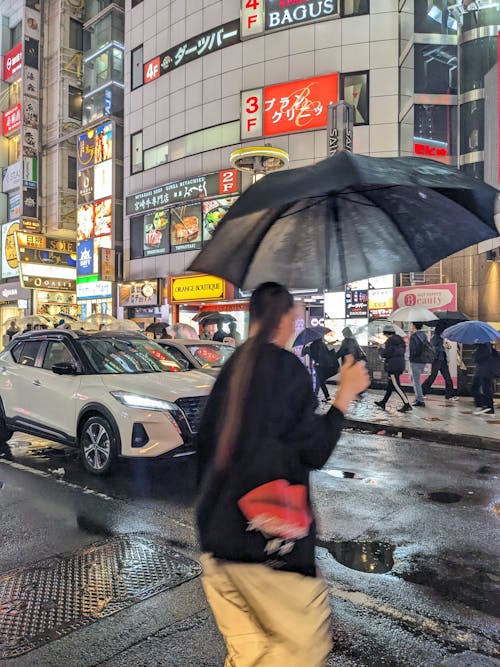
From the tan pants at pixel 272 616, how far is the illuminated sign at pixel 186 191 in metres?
21.3

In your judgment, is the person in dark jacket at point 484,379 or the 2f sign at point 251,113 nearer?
the person in dark jacket at point 484,379

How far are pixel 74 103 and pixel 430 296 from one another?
27.7 meters

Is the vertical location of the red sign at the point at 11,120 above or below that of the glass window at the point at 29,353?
above

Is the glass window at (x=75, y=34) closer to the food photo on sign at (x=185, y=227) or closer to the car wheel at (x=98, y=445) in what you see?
the food photo on sign at (x=185, y=227)

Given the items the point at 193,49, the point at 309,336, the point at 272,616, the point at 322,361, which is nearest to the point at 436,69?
the point at 309,336

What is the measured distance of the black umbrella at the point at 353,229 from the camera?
255 cm

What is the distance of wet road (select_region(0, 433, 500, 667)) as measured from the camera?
3.05 meters

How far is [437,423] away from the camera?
1023cm

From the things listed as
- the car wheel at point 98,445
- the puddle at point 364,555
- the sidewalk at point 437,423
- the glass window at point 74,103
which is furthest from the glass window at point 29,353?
the glass window at point 74,103

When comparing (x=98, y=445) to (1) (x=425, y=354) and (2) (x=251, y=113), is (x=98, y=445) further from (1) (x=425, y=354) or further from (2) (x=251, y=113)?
(2) (x=251, y=113)

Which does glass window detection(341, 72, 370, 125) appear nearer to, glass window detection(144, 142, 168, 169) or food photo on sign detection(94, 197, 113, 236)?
glass window detection(144, 142, 168, 169)

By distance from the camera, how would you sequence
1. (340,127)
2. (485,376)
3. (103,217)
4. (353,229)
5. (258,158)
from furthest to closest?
1. (103,217)
2. (340,127)
3. (258,158)
4. (485,376)
5. (353,229)

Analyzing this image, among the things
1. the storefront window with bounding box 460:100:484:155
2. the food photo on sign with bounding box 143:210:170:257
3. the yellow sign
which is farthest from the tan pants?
the food photo on sign with bounding box 143:210:170:257

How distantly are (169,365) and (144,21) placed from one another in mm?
25171
